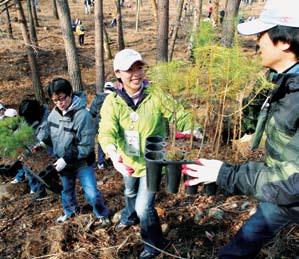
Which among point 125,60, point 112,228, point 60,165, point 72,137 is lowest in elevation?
point 112,228

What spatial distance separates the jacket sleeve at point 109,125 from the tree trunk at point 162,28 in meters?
4.35

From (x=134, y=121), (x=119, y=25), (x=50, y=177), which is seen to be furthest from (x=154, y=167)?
(x=119, y=25)

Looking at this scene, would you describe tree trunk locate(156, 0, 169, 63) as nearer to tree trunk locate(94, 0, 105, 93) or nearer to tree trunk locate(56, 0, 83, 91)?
tree trunk locate(56, 0, 83, 91)

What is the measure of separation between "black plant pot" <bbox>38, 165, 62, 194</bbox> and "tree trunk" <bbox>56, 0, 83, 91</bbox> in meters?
4.61

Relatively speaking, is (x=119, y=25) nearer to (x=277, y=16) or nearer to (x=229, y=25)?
(x=229, y=25)

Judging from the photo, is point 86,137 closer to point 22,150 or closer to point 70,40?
point 22,150

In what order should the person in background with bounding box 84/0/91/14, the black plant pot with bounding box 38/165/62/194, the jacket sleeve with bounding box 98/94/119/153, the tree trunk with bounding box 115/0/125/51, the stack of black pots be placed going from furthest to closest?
1. the person in background with bounding box 84/0/91/14
2. the tree trunk with bounding box 115/0/125/51
3. the black plant pot with bounding box 38/165/62/194
4. the jacket sleeve with bounding box 98/94/119/153
5. the stack of black pots

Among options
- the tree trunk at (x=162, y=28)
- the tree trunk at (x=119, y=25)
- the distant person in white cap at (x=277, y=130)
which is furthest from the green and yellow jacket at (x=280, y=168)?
the tree trunk at (x=119, y=25)

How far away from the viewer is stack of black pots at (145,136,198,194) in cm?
225

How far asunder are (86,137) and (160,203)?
4.15ft

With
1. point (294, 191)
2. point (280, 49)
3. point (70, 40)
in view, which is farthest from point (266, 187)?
point (70, 40)

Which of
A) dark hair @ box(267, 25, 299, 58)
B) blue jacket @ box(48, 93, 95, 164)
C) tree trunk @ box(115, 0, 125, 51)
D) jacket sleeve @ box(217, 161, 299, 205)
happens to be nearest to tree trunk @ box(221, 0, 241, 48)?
blue jacket @ box(48, 93, 95, 164)

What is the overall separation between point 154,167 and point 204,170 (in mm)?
480

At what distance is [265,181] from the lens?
179 centimetres
